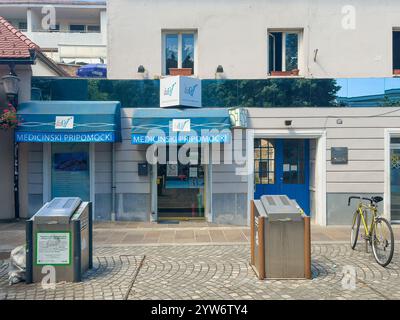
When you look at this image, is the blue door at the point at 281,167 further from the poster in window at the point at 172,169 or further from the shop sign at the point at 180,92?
the poster in window at the point at 172,169

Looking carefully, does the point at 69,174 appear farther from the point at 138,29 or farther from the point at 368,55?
the point at 368,55

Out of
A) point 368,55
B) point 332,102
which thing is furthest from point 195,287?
point 368,55

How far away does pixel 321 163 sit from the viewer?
31.6 feet

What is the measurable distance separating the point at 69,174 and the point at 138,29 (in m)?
4.64

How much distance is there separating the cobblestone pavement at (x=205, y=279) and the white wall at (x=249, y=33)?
5432mm

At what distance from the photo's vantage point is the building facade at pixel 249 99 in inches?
376

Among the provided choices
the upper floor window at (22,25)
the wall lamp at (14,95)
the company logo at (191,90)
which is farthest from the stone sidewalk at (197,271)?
the upper floor window at (22,25)

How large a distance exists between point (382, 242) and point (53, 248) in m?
5.47

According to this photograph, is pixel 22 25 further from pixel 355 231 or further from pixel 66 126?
pixel 355 231

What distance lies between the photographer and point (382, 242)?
6.07 metres

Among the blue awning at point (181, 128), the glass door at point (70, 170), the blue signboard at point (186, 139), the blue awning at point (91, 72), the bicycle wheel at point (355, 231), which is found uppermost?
the blue awning at point (91, 72)

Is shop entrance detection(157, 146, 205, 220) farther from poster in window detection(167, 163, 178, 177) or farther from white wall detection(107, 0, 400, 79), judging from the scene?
white wall detection(107, 0, 400, 79)

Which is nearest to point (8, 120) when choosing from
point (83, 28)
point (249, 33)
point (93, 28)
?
point (249, 33)
